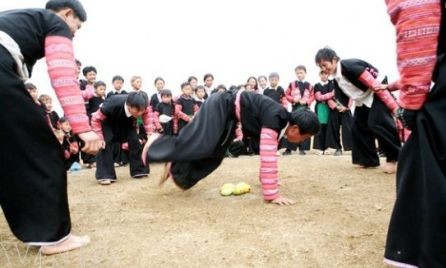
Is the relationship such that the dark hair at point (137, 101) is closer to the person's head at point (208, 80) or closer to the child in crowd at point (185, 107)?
the child in crowd at point (185, 107)

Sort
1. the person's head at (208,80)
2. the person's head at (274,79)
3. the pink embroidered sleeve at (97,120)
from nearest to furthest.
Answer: the pink embroidered sleeve at (97,120)
the person's head at (274,79)
the person's head at (208,80)

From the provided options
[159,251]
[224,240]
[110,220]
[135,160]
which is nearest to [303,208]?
[224,240]

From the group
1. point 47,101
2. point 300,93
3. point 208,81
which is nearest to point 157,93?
point 208,81

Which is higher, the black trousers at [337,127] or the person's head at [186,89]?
the person's head at [186,89]

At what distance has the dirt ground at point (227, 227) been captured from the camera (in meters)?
2.33

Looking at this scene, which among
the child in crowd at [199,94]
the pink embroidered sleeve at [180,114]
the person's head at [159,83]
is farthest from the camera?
the person's head at [159,83]

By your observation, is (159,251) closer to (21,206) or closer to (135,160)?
(21,206)

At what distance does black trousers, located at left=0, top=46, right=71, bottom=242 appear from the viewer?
2287 mm

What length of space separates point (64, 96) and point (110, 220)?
133cm

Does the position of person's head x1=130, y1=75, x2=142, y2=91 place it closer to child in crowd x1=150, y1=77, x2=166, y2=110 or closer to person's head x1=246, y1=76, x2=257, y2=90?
child in crowd x1=150, y1=77, x2=166, y2=110

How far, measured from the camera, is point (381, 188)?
161 inches

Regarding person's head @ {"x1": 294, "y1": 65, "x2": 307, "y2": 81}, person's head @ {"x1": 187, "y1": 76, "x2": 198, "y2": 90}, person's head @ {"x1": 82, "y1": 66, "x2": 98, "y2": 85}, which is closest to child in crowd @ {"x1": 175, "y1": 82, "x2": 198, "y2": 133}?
person's head @ {"x1": 187, "y1": 76, "x2": 198, "y2": 90}

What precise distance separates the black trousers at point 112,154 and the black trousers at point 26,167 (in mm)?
3044

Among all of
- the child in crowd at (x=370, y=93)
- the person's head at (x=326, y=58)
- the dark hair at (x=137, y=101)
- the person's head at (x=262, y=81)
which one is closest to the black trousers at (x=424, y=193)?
the child in crowd at (x=370, y=93)
